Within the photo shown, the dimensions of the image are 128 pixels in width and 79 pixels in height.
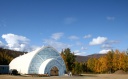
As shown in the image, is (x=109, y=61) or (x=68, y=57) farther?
(x=109, y=61)

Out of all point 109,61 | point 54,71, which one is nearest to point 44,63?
point 54,71

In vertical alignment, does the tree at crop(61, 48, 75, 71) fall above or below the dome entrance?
above

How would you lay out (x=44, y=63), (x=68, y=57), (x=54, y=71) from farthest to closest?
(x=68, y=57) < (x=54, y=71) < (x=44, y=63)

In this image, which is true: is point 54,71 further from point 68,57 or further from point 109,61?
point 109,61

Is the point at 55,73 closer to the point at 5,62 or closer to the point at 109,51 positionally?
the point at 109,51

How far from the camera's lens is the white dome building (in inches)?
2207

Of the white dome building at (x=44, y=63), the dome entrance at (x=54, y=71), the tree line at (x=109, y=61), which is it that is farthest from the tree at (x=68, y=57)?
the dome entrance at (x=54, y=71)

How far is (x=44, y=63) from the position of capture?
56812 mm

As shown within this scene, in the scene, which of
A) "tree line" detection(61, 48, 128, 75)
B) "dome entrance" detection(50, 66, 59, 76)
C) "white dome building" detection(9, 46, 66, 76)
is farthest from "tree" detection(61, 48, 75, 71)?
"dome entrance" detection(50, 66, 59, 76)

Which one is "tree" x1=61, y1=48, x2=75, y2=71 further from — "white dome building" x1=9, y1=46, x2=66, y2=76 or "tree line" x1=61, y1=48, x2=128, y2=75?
"white dome building" x1=9, y1=46, x2=66, y2=76

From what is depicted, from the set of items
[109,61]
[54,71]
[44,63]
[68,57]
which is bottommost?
[54,71]

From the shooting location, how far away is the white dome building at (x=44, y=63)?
184ft

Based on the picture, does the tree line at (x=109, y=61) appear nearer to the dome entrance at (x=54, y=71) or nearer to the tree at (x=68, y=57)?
the tree at (x=68, y=57)

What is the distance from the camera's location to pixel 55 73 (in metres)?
59.1
